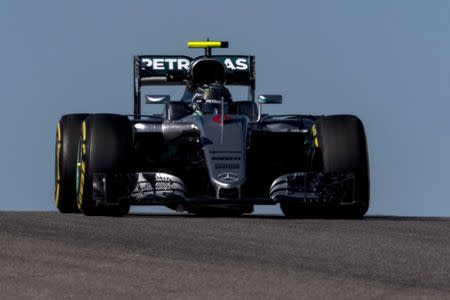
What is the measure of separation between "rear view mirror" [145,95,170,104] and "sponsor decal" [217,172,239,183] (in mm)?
3025

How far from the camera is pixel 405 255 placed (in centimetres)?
1213

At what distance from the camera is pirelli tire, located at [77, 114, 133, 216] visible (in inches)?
717

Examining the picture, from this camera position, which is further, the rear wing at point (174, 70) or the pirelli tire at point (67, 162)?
the rear wing at point (174, 70)

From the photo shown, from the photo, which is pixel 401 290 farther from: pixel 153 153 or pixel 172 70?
pixel 172 70

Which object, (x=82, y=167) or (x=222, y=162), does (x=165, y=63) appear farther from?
(x=222, y=162)

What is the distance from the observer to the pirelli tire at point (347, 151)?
1836 cm

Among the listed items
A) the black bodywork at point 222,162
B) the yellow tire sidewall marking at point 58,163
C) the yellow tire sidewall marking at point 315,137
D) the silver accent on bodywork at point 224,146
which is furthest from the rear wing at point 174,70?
the yellow tire sidewall marking at point 315,137

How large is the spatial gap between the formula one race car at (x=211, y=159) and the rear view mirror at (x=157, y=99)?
1cm

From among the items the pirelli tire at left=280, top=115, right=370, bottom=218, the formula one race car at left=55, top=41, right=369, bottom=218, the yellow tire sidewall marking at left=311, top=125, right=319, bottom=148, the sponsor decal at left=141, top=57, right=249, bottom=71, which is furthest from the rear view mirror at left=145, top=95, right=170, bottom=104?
the pirelli tire at left=280, top=115, right=370, bottom=218

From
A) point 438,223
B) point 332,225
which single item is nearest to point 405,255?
point 332,225

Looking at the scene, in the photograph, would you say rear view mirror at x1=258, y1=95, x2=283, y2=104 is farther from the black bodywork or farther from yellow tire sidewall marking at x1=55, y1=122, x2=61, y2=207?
yellow tire sidewall marking at x1=55, y1=122, x2=61, y2=207

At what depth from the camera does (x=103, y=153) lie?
59.9 feet

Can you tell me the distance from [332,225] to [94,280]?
699 cm

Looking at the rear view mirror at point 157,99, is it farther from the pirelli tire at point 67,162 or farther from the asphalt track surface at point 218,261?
the asphalt track surface at point 218,261
